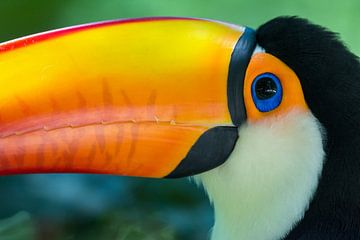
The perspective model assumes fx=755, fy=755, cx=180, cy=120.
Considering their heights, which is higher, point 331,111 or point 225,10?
point 331,111

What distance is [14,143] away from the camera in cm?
165

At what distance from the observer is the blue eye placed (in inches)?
68.2

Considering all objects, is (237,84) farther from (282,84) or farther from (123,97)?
(123,97)

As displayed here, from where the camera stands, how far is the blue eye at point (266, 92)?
5.68ft

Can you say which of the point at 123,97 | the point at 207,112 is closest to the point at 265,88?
the point at 207,112

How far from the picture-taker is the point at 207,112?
173cm

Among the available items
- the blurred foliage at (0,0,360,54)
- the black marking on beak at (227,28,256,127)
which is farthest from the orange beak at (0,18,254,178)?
the blurred foliage at (0,0,360,54)

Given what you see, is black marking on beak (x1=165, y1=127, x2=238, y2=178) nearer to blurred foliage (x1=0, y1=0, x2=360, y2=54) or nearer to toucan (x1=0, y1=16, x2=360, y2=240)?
toucan (x1=0, y1=16, x2=360, y2=240)

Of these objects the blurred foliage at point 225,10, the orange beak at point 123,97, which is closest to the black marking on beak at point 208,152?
the orange beak at point 123,97

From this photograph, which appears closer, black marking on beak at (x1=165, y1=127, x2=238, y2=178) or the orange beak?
the orange beak

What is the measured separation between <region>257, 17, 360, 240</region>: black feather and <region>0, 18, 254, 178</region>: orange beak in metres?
0.12

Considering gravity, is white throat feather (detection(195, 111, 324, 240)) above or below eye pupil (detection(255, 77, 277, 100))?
below

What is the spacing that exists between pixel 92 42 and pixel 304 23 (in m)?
0.51

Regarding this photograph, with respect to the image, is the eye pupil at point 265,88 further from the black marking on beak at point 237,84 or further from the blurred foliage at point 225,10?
the blurred foliage at point 225,10
